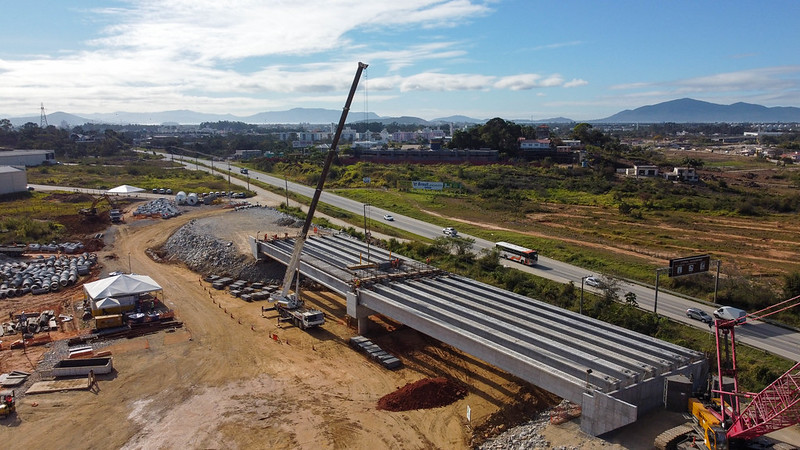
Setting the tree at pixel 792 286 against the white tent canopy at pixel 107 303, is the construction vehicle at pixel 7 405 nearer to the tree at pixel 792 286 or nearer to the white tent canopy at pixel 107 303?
the white tent canopy at pixel 107 303

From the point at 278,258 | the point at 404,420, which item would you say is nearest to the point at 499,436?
the point at 404,420

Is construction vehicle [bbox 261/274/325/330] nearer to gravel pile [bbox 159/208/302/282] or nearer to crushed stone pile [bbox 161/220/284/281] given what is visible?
crushed stone pile [bbox 161/220/284/281]

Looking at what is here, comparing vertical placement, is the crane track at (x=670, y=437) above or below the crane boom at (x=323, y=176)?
below


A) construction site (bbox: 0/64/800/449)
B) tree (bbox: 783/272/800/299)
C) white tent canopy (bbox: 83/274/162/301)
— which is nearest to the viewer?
construction site (bbox: 0/64/800/449)

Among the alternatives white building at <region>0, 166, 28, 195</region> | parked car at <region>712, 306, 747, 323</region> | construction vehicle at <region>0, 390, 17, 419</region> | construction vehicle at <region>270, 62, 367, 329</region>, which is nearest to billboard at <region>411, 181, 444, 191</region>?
construction vehicle at <region>270, 62, 367, 329</region>

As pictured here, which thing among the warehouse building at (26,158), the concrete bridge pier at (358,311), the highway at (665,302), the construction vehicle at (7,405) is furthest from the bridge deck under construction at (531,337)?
the warehouse building at (26,158)

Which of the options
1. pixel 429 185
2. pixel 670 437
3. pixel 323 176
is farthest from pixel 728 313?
pixel 429 185

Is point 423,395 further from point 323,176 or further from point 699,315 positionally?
point 699,315

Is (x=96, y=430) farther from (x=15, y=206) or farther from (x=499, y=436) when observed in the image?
(x=15, y=206)
